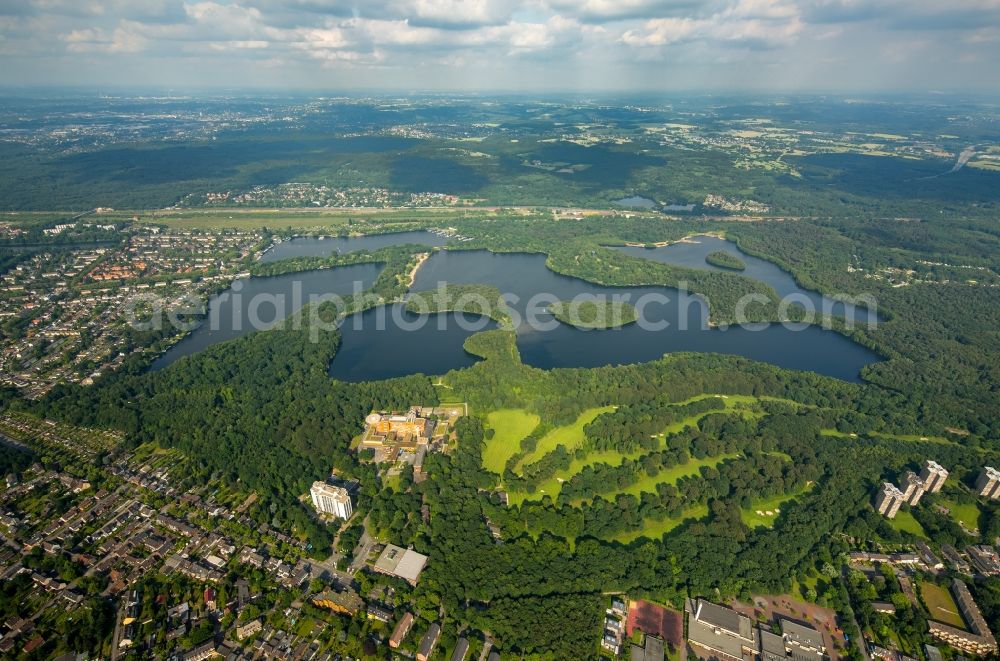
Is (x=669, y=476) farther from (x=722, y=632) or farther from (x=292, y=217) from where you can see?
(x=292, y=217)

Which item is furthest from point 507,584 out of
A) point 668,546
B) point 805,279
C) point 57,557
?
point 805,279

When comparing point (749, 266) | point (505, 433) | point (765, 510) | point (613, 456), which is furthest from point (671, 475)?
point (749, 266)

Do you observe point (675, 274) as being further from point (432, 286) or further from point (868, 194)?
point (868, 194)

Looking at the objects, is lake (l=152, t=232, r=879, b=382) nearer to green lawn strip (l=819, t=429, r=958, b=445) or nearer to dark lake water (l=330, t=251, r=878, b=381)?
dark lake water (l=330, t=251, r=878, b=381)

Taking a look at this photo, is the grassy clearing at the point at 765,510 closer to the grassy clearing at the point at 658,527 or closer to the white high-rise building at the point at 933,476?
the grassy clearing at the point at 658,527

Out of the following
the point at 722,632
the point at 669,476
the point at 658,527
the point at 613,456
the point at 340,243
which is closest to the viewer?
the point at 722,632

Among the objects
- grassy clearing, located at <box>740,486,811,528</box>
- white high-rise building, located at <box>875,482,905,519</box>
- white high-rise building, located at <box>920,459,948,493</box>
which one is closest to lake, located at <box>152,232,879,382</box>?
white high-rise building, located at <box>920,459,948,493</box>
